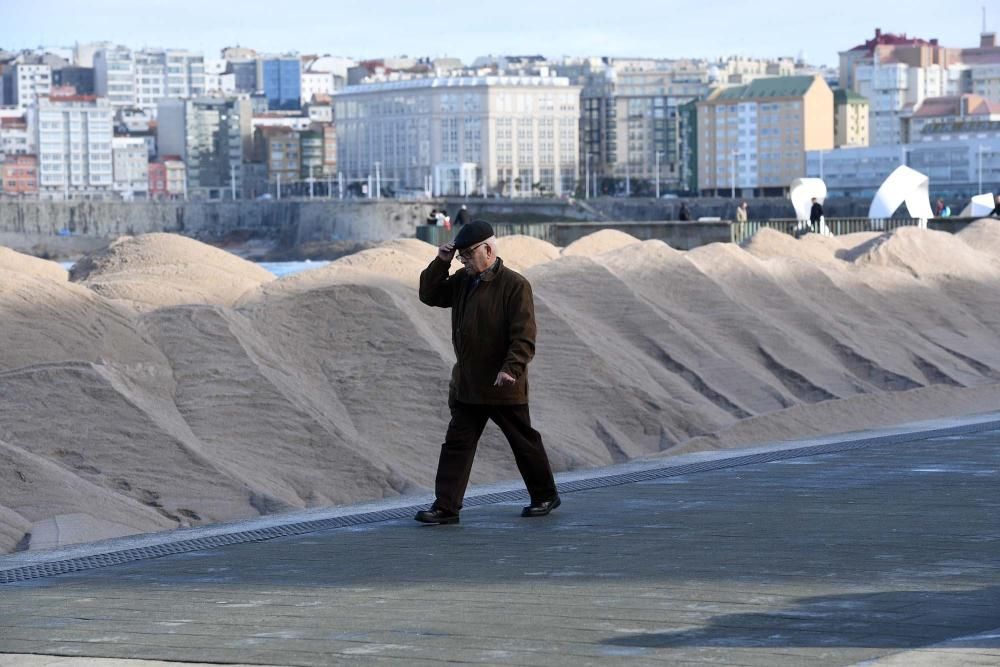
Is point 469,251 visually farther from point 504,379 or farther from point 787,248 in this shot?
point 787,248

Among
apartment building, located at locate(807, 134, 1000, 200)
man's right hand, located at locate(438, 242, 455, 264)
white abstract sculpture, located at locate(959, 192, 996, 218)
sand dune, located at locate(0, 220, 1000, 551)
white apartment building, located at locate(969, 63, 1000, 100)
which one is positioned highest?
white apartment building, located at locate(969, 63, 1000, 100)

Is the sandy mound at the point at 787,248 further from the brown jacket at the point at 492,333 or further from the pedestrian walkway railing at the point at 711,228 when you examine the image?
the brown jacket at the point at 492,333

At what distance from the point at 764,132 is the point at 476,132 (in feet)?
130

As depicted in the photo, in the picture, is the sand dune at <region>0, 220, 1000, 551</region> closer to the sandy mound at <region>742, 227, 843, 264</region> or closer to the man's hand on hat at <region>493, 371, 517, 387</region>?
the sandy mound at <region>742, 227, 843, 264</region>

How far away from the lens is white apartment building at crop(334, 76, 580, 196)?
17925 cm

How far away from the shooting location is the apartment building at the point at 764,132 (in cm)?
14738

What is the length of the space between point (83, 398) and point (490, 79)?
169 m

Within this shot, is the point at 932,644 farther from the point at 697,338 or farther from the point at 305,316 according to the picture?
the point at 697,338

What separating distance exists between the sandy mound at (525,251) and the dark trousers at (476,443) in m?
21.7

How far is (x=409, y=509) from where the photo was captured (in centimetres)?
727

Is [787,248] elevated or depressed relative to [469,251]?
depressed

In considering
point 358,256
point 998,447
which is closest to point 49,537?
point 998,447

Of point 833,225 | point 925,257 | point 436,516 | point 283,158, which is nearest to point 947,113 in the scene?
point 283,158

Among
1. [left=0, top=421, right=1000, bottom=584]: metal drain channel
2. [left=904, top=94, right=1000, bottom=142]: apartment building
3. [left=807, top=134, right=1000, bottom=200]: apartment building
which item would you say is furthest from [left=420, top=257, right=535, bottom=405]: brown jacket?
[left=904, top=94, right=1000, bottom=142]: apartment building
